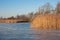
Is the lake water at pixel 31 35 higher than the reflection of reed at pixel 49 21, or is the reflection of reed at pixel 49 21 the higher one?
the reflection of reed at pixel 49 21

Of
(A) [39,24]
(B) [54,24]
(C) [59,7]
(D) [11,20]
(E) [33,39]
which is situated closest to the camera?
(E) [33,39]

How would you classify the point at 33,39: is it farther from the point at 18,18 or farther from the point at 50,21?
the point at 18,18

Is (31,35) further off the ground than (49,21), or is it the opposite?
(49,21)

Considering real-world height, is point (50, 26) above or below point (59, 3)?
below

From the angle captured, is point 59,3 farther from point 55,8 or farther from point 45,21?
point 45,21

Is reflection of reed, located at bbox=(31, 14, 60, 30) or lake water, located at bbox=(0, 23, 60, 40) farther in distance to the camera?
reflection of reed, located at bbox=(31, 14, 60, 30)

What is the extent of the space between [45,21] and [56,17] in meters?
1.24

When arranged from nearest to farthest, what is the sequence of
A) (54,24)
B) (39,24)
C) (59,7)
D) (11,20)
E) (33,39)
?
(33,39), (54,24), (39,24), (59,7), (11,20)

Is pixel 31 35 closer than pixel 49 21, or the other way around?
pixel 31 35

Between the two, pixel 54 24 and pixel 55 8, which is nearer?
pixel 54 24

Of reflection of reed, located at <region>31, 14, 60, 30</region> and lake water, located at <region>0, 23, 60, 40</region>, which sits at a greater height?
reflection of reed, located at <region>31, 14, 60, 30</region>

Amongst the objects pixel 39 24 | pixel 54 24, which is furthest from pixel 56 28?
pixel 39 24

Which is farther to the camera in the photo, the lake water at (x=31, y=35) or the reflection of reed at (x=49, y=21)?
the reflection of reed at (x=49, y=21)

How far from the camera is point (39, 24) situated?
22.5 metres
